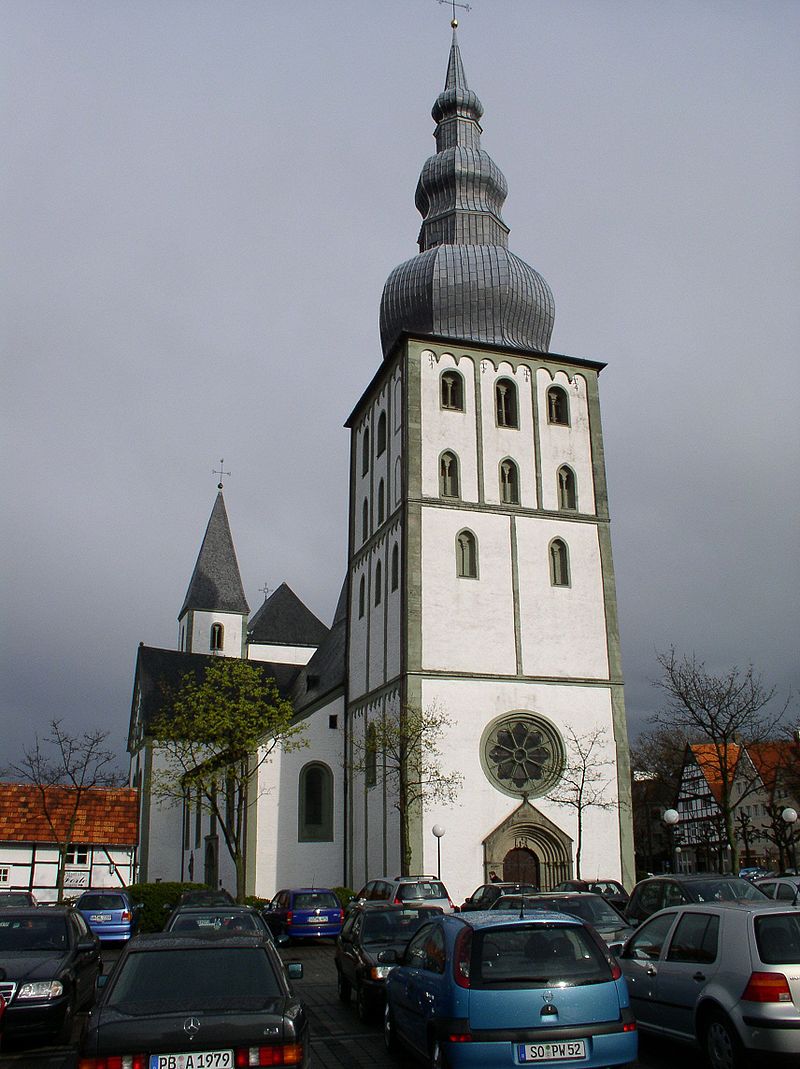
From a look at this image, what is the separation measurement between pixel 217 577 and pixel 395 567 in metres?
40.2

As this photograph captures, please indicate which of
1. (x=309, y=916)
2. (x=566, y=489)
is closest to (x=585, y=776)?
(x=566, y=489)

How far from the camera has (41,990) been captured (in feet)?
37.4

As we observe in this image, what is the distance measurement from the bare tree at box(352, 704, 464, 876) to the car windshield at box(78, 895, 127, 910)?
9.02 m

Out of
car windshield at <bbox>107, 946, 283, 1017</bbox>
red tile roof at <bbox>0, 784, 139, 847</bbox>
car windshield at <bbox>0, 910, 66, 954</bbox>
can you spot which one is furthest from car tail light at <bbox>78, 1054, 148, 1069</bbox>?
red tile roof at <bbox>0, 784, 139, 847</bbox>

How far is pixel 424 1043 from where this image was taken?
29.9ft

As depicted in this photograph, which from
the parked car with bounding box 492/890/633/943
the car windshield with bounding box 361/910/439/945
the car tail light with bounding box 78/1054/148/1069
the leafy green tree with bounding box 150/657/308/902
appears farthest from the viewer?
the leafy green tree with bounding box 150/657/308/902

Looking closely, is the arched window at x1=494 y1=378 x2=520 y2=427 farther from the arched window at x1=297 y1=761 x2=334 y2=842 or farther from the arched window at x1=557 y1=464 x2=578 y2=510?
the arched window at x1=297 y1=761 x2=334 y2=842

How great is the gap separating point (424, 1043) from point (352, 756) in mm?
29910

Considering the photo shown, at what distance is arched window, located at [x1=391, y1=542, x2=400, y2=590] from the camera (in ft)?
118

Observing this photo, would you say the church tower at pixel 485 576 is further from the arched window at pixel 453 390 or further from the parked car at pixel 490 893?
A: the parked car at pixel 490 893

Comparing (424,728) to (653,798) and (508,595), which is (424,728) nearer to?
(508,595)

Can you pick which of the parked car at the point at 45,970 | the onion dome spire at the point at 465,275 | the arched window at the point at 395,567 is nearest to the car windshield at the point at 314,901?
the parked car at the point at 45,970

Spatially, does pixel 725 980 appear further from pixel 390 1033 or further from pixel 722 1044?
pixel 390 1033

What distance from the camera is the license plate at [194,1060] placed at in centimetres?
702
